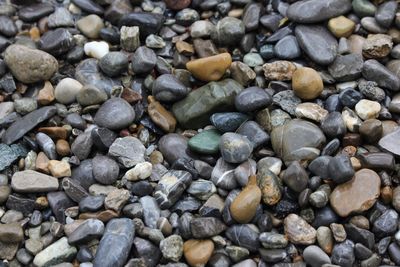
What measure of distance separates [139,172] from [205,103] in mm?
347

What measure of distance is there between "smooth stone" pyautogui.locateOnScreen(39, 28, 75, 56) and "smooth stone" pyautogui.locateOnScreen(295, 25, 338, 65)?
35.0 inches

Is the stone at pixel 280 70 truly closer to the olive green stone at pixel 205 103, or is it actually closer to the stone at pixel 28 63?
the olive green stone at pixel 205 103

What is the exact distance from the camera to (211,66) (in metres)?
2.11

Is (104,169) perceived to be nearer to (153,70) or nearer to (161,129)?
(161,129)

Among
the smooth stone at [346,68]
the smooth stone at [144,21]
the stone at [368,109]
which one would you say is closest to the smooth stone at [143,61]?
the smooth stone at [144,21]

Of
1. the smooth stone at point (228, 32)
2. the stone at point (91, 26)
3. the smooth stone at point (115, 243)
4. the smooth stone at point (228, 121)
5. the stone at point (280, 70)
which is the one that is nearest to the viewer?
the smooth stone at point (115, 243)

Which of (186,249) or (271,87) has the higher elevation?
(271,87)

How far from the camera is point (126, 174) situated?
1.97 metres

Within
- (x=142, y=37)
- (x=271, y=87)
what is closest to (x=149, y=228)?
(x=271, y=87)

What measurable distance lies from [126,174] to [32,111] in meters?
0.47

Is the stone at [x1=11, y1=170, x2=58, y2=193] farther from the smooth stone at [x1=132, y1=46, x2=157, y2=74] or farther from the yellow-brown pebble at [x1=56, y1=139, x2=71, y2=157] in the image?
the smooth stone at [x1=132, y1=46, x2=157, y2=74]

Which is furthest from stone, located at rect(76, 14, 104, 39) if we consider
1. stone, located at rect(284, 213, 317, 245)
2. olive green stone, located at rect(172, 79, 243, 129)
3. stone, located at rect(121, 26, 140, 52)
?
stone, located at rect(284, 213, 317, 245)

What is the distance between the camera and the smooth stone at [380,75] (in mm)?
2059

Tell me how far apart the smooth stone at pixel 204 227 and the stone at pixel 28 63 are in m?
0.85
